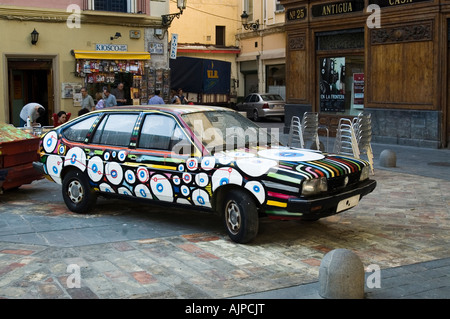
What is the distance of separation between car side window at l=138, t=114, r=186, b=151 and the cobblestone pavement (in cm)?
108

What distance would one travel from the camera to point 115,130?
7.74m

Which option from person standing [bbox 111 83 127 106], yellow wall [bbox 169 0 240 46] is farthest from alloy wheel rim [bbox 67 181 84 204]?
yellow wall [bbox 169 0 240 46]

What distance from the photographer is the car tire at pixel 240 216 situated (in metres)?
6.24

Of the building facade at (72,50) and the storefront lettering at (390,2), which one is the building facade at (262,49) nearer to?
the building facade at (72,50)

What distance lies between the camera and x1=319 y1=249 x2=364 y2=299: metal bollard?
4.67 meters

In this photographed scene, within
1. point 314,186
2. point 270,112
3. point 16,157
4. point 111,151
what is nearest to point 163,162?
point 111,151

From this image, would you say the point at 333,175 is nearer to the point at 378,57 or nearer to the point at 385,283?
the point at 385,283

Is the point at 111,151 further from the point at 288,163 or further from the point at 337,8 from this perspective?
the point at 337,8

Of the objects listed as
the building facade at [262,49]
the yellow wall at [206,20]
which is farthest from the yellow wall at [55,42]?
the yellow wall at [206,20]

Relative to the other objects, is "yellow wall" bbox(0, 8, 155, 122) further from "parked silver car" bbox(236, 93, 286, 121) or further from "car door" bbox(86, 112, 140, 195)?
"car door" bbox(86, 112, 140, 195)

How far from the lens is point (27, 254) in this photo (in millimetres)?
6090

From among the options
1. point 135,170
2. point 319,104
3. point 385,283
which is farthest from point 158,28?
point 385,283

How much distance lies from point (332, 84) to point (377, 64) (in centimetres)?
234

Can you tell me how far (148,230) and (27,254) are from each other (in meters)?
1.59
